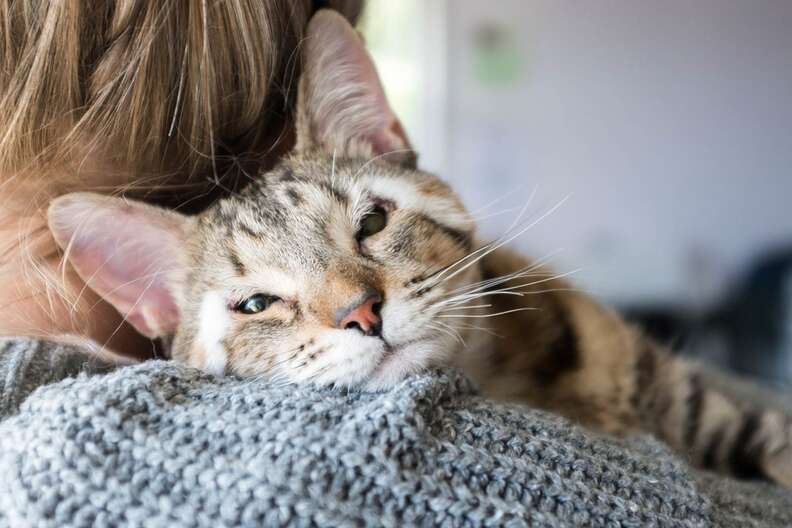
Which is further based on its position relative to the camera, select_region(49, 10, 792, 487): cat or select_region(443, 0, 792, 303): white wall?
select_region(443, 0, 792, 303): white wall

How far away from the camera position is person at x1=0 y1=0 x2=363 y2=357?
0.74 m

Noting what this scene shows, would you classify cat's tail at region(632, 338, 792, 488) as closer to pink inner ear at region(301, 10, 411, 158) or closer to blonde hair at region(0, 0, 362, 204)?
pink inner ear at region(301, 10, 411, 158)

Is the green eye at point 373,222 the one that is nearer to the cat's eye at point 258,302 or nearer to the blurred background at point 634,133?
the cat's eye at point 258,302

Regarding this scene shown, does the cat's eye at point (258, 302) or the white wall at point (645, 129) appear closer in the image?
the cat's eye at point (258, 302)

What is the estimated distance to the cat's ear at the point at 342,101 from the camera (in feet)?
3.08

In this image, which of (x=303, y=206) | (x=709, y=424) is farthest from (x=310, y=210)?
(x=709, y=424)

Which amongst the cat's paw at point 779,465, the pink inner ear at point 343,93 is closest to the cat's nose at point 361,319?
the pink inner ear at point 343,93

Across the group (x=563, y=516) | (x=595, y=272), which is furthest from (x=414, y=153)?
(x=595, y=272)

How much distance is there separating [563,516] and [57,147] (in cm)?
66

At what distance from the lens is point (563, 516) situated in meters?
0.57

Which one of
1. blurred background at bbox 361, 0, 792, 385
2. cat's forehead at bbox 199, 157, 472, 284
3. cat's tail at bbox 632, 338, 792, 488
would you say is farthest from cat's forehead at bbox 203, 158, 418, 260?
blurred background at bbox 361, 0, 792, 385

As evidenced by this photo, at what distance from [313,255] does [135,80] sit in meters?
0.28

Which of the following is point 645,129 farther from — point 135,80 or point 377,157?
point 135,80

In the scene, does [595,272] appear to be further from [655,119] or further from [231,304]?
[231,304]
